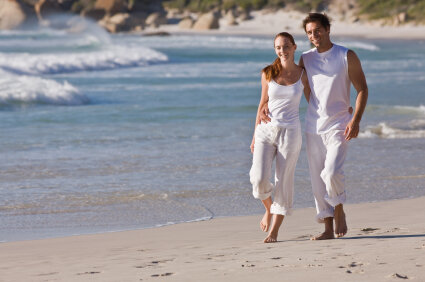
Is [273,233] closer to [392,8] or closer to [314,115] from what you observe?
[314,115]

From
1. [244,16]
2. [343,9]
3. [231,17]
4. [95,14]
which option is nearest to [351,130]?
[231,17]

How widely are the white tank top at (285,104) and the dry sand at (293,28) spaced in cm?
4844

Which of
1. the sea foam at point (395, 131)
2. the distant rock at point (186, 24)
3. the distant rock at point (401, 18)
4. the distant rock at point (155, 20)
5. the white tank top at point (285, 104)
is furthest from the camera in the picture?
the distant rock at point (155, 20)

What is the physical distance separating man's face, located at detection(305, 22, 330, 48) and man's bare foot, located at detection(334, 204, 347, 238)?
108 centimetres

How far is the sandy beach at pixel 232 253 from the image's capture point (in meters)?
4.31

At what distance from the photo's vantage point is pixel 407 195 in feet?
25.6

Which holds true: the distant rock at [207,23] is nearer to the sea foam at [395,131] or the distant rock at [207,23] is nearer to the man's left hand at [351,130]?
the sea foam at [395,131]

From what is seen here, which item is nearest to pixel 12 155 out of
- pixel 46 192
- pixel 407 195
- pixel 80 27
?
pixel 46 192

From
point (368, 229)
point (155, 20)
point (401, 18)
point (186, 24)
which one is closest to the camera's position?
point (368, 229)

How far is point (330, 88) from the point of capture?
17.5 ft

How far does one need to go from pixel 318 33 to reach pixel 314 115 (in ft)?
1.72

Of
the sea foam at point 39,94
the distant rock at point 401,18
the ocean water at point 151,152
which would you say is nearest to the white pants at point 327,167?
the ocean water at point 151,152

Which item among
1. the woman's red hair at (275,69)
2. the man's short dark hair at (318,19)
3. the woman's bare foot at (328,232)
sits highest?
the man's short dark hair at (318,19)

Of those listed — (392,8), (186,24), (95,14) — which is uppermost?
(392,8)
